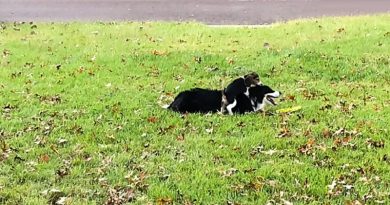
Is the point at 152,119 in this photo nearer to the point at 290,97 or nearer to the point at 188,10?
the point at 290,97

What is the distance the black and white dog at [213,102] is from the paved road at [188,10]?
573 cm

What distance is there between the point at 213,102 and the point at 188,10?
720 cm

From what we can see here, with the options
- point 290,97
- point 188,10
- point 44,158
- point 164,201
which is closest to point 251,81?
point 290,97

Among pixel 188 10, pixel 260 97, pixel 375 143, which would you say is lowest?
pixel 375 143

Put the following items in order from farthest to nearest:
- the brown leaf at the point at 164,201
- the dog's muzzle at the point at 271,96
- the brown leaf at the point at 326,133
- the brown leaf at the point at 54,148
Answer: the dog's muzzle at the point at 271,96 → the brown leaf at the point at 326,133 → the brown leaf at the point at 54,148 → the brown leaf at the point at 164,201

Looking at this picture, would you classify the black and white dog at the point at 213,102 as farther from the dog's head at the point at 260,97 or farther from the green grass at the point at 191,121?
the green grass at the point at 191,121

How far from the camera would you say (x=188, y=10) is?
1425 centimetres

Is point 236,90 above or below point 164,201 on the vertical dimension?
above

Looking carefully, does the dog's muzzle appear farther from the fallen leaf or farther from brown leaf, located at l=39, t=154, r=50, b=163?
brown leaf, located at l=39, t=154, r=50, b=163

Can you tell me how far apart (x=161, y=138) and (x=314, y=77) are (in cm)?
310

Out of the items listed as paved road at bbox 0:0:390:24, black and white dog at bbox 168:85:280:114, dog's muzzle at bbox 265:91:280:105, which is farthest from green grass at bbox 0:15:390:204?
paved road at bbox 0:0:390:24

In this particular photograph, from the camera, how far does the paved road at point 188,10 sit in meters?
13.5

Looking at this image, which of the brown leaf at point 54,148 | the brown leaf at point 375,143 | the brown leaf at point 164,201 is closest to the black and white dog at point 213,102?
the brown leaf at point 375,143

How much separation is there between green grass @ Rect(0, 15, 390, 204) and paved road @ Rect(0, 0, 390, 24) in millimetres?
1789
